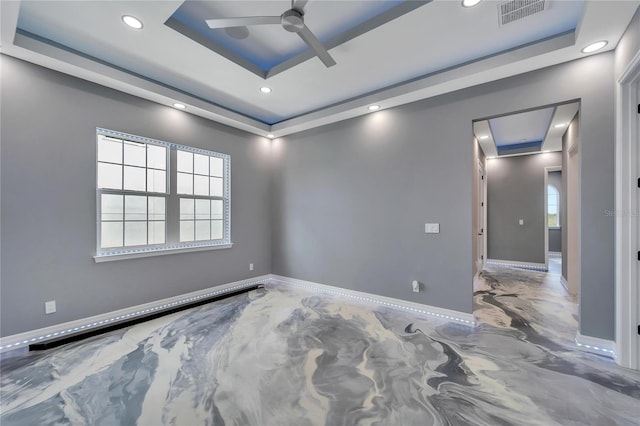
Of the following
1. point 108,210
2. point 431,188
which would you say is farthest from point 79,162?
point 431,188

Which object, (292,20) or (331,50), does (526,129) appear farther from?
(292,20)

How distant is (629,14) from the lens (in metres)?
1.93

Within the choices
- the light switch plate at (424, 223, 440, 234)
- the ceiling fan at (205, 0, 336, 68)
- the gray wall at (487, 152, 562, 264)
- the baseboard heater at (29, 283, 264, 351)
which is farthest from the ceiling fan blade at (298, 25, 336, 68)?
the gray wall at (487, 152, 562, 264)

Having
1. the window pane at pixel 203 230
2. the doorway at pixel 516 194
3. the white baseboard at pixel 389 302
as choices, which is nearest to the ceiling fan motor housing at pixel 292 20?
the window pane at pixel 203 230

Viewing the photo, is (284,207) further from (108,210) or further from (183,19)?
(183,19)

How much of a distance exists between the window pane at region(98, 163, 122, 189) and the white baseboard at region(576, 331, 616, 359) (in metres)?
5.31

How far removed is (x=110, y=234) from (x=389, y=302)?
3.73 meters

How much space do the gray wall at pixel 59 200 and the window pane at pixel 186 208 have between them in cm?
62

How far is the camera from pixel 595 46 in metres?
2.30

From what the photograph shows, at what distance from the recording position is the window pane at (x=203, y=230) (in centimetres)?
411

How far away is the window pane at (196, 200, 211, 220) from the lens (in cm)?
411

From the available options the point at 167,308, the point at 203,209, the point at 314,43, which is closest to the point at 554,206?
the point at 314,43

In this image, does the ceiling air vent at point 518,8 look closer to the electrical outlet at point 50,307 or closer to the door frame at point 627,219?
the door frame at point 627,219

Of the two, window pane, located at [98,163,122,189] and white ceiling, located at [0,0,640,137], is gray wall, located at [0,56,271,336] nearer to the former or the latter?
window pane, located at [98,163,122,189]
